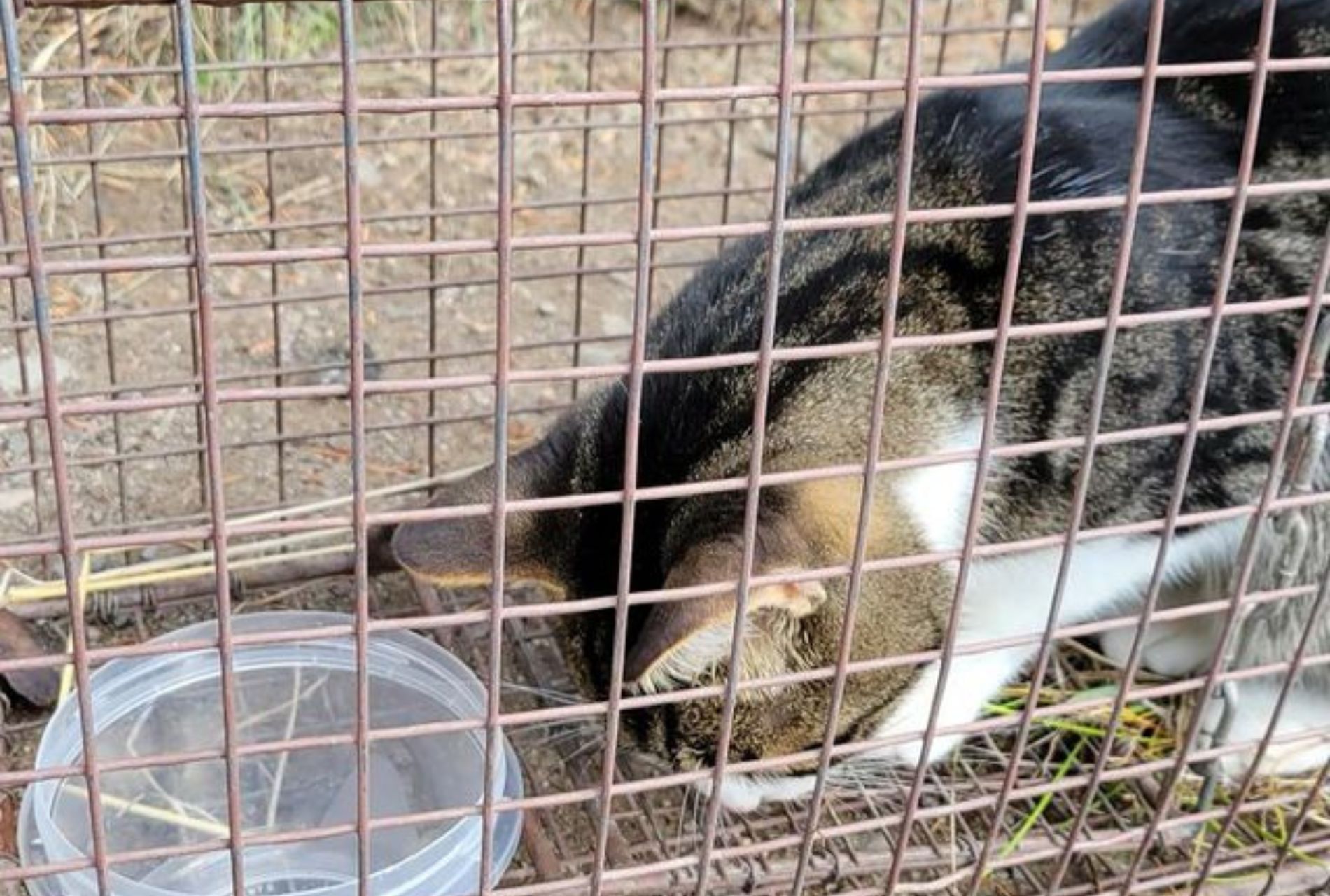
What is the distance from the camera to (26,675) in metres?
1.93

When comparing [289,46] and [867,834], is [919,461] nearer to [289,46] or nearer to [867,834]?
[867,834]

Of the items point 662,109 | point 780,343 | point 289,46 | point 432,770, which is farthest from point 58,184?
point 780,343

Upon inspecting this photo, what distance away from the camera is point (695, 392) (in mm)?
1616

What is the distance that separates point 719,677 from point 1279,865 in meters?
0.66

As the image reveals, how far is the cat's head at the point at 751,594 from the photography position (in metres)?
1.49

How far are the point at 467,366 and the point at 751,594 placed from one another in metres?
1.40

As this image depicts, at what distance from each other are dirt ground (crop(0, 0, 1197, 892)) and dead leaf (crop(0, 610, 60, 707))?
0.12ft

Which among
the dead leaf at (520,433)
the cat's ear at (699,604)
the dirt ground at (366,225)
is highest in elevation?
the cat's ear at (699,604)

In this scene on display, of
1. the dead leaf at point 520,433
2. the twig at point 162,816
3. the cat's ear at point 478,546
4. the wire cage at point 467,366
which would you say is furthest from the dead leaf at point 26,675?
the dead leaf at point 520,433

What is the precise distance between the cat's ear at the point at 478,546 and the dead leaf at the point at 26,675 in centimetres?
57

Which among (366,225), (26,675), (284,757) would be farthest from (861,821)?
(366,225)

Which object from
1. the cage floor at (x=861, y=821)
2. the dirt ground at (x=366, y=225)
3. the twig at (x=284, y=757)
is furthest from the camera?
the dirt ground at (x=366, y=225)

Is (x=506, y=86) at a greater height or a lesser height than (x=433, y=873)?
greater

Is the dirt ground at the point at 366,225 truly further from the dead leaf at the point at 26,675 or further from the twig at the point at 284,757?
the twig at the point at 284,757
